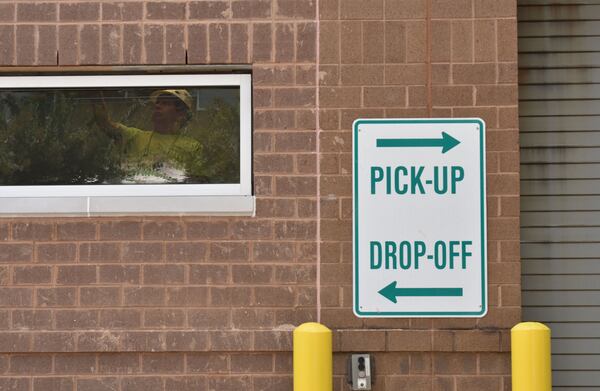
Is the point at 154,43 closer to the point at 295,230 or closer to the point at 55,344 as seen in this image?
the point at 295,230

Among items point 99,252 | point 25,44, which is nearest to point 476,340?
point 99,252

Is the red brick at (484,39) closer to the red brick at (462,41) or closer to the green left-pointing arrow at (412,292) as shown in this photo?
the red brick at (462,41)

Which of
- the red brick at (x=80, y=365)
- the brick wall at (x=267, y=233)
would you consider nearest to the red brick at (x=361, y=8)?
the brick wall at (x=267, y=233)

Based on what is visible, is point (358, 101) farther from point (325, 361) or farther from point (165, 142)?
point (325, 361)

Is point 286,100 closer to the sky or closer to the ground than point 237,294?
closer to the sky

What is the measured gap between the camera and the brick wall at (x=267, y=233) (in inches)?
205

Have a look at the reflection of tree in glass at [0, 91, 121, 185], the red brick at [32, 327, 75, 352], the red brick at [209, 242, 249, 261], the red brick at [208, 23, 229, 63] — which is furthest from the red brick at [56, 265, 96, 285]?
the red brick at [208, 23, 229, 63]

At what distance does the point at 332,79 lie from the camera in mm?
5293

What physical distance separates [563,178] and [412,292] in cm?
148

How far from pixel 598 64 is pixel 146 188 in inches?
121

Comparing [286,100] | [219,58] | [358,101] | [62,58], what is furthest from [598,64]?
[62,58]

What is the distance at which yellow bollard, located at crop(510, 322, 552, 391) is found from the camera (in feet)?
15.6

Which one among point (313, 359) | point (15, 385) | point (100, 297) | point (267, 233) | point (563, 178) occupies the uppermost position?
point (563, 178)

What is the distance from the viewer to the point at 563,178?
589 centimetres
